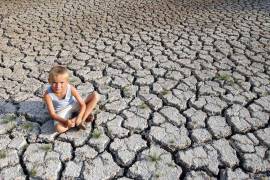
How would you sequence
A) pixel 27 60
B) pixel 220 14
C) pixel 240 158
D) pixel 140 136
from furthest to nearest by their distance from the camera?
pixel 220 14 < pixel 27 60 < pixel 140 136 < pixel 240 158

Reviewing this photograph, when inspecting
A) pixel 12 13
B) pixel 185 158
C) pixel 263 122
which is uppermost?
pixel 263 122

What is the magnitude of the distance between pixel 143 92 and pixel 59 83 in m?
0.99

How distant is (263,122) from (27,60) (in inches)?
107

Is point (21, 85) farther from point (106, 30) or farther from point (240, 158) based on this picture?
point (240, 158)

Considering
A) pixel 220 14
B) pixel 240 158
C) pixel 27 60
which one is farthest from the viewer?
pixel 220 14

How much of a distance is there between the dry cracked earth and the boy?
11 cm

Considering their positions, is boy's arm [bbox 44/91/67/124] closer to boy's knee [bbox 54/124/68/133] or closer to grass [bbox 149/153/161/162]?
boy's knee [bbox 54/124/68/133]

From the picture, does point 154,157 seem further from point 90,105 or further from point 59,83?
point 59,83

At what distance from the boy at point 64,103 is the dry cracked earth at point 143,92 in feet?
0.37

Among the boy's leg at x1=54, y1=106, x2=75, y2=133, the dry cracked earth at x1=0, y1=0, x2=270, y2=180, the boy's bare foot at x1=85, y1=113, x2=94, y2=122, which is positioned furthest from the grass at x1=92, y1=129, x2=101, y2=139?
the boy's leg at x1=54, y1=106, x2=75, y2=133

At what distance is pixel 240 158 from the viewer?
2383 mm

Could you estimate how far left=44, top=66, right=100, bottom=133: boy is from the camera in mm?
2463

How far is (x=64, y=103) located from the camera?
2.61 metres

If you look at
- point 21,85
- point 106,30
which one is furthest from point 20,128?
point 106,30
